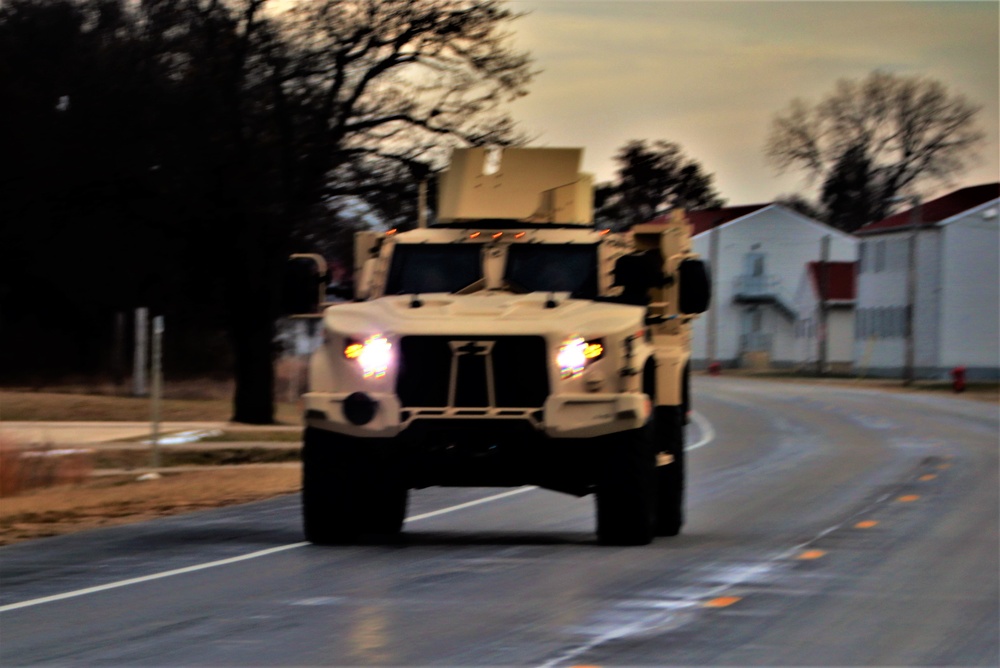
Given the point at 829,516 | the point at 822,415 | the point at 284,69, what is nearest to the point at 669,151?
the point at 822,415

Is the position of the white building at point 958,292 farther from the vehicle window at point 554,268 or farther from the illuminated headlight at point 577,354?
the illuminated headlight at point 577,354

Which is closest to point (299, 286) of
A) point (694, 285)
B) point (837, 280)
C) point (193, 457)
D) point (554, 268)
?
point (554, 268)

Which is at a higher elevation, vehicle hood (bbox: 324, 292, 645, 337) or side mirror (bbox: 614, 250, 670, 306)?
side mirror (bbox: 614, 250, 670, 306)

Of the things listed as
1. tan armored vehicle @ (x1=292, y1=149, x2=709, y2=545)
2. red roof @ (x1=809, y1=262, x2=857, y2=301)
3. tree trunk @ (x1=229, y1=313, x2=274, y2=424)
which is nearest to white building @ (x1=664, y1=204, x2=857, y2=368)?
red roof @ (x1=809, y1=262, x2=857, y2=301)

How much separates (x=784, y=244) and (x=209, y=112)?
206ft

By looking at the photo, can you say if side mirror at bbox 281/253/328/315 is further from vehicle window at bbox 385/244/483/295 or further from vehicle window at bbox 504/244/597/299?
vehicle window at bbox 504/244/597/299

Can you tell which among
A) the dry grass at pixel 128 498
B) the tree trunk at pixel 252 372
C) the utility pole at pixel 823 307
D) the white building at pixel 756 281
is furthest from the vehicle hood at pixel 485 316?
the white building at pixel 756 281

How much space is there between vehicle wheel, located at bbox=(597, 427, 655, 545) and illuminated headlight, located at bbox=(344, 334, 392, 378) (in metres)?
1.78

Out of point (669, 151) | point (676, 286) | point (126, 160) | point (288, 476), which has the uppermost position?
point (669, 151)

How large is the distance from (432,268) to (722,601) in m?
4.88

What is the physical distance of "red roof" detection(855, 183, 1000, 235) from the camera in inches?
2776

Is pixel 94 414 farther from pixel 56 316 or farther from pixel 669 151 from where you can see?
pixel 669 151

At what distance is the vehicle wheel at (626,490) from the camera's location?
1312cm

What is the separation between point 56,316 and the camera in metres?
44.3
